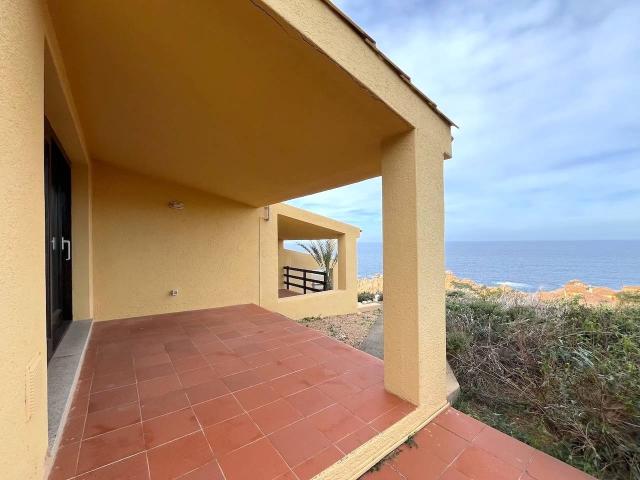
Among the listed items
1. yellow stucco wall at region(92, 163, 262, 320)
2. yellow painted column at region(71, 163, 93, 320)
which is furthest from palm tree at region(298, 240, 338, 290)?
yellow painted column at region(71, 163, 93, 320)

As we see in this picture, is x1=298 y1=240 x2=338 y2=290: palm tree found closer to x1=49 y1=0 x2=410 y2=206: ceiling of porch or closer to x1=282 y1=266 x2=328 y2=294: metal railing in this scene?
x1=282 y1=266 x2=328 y2=294: metal railing

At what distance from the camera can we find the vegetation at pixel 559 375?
229cm

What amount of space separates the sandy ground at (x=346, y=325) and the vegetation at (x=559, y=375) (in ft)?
9.46

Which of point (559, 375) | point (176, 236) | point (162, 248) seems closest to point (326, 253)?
point (176, 236)

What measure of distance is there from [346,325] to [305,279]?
3520 mm

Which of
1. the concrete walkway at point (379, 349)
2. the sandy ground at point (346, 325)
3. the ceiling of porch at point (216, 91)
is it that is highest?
the ceiling of porch at point (216, 91)

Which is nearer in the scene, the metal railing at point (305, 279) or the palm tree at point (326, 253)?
the metal railing at point (305, 279)

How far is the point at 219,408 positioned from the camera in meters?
2.45

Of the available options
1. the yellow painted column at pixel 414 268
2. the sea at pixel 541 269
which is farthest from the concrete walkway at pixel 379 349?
the sea at pixel 541 269

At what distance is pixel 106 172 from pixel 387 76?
5362 mm

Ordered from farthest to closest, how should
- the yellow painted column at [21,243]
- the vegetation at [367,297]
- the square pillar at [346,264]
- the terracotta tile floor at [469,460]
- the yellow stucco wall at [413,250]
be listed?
the vegetation at [367,297] → the square pillar at [346,264] → the yellow stucco wall at [413,250] → the terracotta tile floor at [469,460] → the yellow painted column at [21,243]

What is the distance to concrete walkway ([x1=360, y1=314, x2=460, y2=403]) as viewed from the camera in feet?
10.1

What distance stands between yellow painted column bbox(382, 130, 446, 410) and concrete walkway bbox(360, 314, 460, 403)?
0.42 meters

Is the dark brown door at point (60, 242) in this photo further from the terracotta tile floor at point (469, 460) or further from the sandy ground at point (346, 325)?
the sandy ground at point (346, 325)
